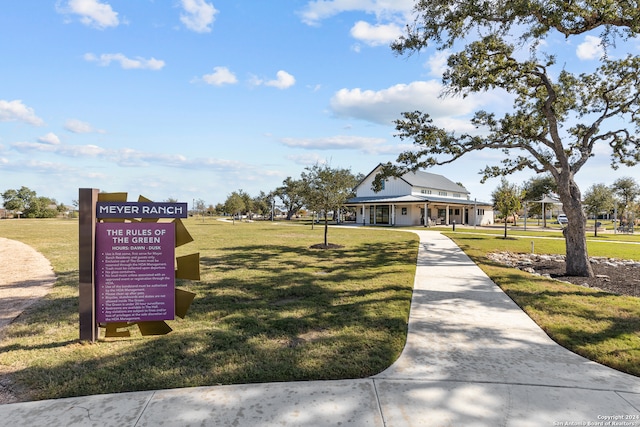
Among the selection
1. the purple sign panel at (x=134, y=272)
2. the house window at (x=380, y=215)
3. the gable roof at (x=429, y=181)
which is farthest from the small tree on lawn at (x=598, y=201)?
the purple sign panel at (x=134, y=272)

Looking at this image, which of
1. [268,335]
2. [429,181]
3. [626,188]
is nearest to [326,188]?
[268,335]

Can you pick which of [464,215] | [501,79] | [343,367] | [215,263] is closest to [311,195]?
[215,263]

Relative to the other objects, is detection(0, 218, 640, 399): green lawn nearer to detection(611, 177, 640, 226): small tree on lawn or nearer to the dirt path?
the dirt path

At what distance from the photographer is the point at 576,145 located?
1302 cm

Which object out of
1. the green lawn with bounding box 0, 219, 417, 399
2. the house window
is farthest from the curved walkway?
the house window

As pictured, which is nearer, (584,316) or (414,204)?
(584,316)

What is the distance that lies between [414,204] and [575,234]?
30781mm

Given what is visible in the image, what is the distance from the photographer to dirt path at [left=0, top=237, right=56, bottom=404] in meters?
6.12

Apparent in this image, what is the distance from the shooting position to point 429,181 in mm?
47219

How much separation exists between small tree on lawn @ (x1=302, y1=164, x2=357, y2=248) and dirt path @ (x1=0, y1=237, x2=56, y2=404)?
35.2 feet

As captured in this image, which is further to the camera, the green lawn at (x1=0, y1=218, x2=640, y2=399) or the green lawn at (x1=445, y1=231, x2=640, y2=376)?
the green lawn at (x1=445, y1=231, x2=640, y2=376)

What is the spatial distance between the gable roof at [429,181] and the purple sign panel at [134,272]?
125ft

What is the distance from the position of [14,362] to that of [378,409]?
4.27 meters

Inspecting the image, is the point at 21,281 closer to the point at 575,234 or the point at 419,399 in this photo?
the point at 419,399
